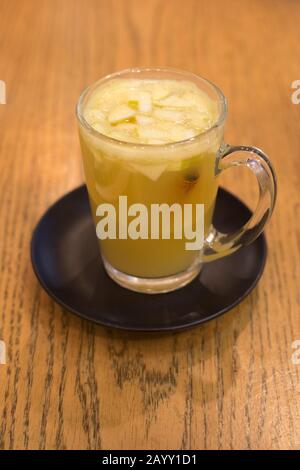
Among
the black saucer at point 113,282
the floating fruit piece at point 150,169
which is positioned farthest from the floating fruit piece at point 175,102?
the black saucer at point 113,282

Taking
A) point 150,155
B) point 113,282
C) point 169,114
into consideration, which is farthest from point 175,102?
point 113,282

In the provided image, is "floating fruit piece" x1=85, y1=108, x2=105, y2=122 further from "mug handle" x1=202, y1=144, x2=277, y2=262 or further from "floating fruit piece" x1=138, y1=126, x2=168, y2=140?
"mug handle" x1=202, y1=144, x2=277, y2=262

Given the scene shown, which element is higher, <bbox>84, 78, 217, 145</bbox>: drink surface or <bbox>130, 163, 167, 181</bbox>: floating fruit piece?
<bbox>84, 78, 217, 145</bbox>: drink surface

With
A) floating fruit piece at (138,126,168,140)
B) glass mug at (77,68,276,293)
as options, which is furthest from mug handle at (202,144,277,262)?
floating fruit piece at (138,126,168,140)

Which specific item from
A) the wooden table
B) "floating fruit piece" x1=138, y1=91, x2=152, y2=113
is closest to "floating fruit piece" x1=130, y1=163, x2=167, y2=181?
"floating fruit piece" x1=138, y1=91, x2=152, y2=113

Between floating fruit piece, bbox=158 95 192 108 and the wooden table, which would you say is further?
floating fruit piece, bbox=158 95 192 108

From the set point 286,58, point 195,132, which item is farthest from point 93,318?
point 286,58

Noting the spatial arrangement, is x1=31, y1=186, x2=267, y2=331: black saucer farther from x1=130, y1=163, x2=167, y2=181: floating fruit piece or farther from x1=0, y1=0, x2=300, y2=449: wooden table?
x1=130, y1=163, x2=167, y2=181: floating fruit piece
